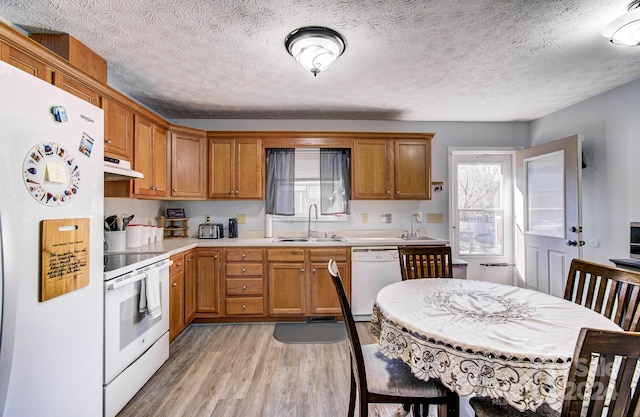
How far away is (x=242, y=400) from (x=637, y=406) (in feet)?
6.33

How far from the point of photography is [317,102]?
10.0ft

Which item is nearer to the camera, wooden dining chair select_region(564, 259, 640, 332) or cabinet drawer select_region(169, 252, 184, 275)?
wooden dining chair select_region(564, 259, 640, 332)

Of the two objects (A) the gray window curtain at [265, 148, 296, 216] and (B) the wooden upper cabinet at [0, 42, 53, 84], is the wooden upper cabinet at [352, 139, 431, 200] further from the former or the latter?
(B) the wooden upper cabinet at [0, 42, 53, 84]

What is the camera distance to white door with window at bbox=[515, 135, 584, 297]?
9.25ft

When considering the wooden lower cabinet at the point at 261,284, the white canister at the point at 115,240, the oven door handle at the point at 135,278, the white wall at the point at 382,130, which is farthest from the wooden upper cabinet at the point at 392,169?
the white canister at the point at 115,240

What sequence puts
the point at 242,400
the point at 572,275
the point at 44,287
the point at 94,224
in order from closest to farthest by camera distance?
the point at 44,287 → the point at 94,224 → the point at 572,275 → the point at 242,400

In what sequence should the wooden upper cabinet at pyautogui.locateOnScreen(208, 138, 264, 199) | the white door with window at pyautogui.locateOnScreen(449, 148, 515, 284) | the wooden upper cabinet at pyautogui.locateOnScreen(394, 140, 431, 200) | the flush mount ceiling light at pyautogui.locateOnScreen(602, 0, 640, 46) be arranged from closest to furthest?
the flush mount ceiling light at pyautogui.locateOnScreen(602, 0, 640, 46) → the wooden upper cabinet at pyautogui.locateOnScreen(208, 138, 264, 199) → the wooden upper cabinet at pyautogui.locateOnScreen(394, 140, 431, 200) → the white door with window at pyautogui.locateOnScreen(449, 148, 515, 284)

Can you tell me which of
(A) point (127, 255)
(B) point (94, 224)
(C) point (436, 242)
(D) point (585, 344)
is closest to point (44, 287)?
(B) point (94, 224)

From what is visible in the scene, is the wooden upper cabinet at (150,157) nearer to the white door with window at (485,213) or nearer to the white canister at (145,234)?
the white canister at (145,234)

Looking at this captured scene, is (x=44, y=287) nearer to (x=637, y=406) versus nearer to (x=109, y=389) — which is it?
(x=109, y=389)

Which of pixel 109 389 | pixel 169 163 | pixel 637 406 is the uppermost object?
pixel 169 163

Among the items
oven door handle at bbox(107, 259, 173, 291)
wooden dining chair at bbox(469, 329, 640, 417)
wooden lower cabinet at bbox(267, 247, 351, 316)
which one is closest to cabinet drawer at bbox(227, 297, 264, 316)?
wooden lower cabinet at bbox(267, 247, 351, 316)

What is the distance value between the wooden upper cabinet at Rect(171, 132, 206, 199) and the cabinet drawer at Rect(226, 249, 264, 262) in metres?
0.85

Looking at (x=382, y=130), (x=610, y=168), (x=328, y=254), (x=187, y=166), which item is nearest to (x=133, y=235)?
(x=187, y=166)
